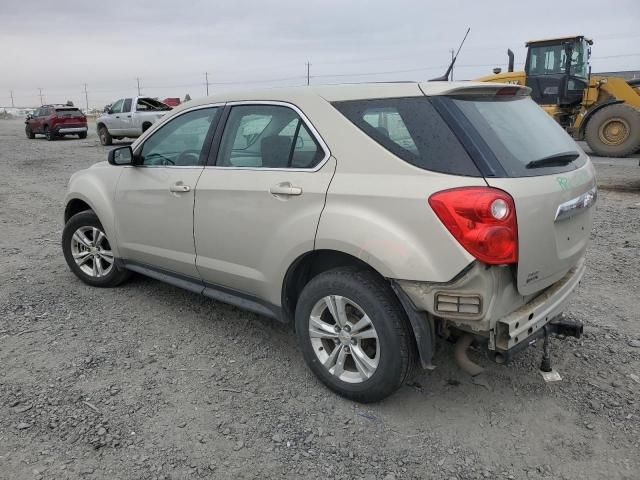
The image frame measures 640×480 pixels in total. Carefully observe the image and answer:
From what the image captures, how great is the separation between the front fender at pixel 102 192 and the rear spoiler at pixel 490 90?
288 cm

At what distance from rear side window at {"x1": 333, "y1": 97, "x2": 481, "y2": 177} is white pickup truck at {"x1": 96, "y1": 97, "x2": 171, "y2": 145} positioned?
692 inches

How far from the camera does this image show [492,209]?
2.42 m

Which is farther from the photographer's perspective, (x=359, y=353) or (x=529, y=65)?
(x=529, y=65)

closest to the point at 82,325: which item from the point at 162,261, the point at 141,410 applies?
the point at 162,261

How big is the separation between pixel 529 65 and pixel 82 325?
46.0ft

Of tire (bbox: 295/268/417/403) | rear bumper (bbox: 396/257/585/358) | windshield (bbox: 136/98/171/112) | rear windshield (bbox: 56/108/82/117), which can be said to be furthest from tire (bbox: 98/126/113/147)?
rear bumper (bbox: 396/257/585/358)

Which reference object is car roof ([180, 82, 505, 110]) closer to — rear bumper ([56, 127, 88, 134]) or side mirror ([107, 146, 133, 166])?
side mirror ([107, 146, 133, 166])

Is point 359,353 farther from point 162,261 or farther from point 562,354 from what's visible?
point 162,261

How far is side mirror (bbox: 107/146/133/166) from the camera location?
163 inches

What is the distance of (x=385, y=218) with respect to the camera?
2666 mm

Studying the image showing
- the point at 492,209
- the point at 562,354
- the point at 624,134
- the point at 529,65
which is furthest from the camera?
the point at 529,65

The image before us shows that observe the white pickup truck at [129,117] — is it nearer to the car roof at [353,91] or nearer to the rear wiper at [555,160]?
the car roof at [353,91]

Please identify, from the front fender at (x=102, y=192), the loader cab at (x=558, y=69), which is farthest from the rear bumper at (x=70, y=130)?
the front fender at (x=102, y=192)

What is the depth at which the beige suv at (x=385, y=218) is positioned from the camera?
2516 millimetres
